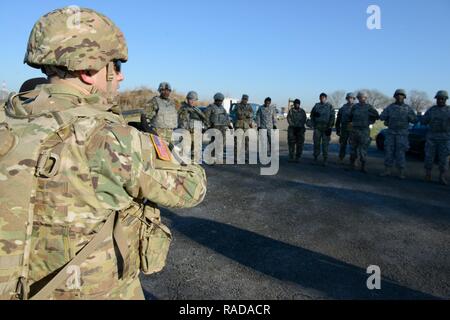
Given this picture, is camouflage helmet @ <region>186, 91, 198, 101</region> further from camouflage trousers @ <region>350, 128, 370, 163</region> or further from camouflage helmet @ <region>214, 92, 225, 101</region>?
camouflage trousers @ <region>350, 128, 370, 163</region>

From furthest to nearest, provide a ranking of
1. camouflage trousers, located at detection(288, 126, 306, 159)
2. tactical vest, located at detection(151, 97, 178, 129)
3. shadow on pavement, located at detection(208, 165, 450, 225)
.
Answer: camouflage trousers, located at detection(288, 126, 306, 159) < tactical vest, located at detection(151, 97, 178, 129) < shadow on pavement, located at detection(208, 165, 450, 225)

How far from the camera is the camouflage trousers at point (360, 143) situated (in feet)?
29.0

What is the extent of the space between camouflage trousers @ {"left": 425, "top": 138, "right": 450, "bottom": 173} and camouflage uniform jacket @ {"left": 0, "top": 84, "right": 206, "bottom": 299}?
8.06 metres

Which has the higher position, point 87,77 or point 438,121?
point 87,77

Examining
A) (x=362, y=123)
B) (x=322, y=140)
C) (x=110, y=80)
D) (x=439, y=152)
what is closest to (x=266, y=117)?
(x=322, y=140)

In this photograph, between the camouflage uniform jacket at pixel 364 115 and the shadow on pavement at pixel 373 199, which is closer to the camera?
the shadow on pavement at pixel 373 199

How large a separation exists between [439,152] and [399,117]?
114cm

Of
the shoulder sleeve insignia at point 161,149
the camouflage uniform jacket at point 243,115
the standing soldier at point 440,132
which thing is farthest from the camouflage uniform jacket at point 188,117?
the shoulder sleeve insignia at point 161,149

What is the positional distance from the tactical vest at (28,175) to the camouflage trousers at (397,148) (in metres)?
8.34

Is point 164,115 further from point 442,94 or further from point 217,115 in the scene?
point 442,94

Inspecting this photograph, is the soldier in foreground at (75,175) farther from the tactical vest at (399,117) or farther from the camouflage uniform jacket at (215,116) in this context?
the camouflage uniform jacket at (215,116)

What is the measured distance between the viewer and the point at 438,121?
7.77m

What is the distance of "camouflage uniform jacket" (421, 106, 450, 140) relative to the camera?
769 cm

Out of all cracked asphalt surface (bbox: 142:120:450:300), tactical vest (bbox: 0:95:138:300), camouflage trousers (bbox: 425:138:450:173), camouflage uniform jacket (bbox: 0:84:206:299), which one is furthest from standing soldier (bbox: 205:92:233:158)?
tactical vest (bbox: 0:95:138:300)
